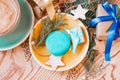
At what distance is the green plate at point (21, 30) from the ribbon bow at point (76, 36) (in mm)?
118

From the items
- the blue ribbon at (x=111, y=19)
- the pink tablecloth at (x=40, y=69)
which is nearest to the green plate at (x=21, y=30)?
the pink tablecloth at (x=40, y=69)

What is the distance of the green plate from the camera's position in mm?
877

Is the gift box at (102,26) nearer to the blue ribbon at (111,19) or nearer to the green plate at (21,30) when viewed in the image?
the blue ribbon at (111,19)

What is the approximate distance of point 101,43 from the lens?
2.90 feet

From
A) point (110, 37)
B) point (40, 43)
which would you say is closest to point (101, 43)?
point (110, 37)

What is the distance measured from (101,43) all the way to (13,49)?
23 centimetres

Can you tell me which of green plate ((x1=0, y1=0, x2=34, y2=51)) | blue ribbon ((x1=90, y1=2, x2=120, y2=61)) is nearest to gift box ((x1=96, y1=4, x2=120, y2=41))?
blue ribbon ((x1=90, y1=2, x2=120, y2=61))

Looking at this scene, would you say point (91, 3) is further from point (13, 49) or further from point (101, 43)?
point (13, 49)

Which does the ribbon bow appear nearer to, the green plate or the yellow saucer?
the yellow saucer

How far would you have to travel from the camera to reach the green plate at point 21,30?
877 millimetres

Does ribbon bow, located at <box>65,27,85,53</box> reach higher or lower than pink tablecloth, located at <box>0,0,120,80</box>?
higher

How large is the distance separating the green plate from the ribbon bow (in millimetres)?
118

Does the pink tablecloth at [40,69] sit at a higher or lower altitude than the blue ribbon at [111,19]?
lower

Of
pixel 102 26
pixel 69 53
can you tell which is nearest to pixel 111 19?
pixel 102 26
